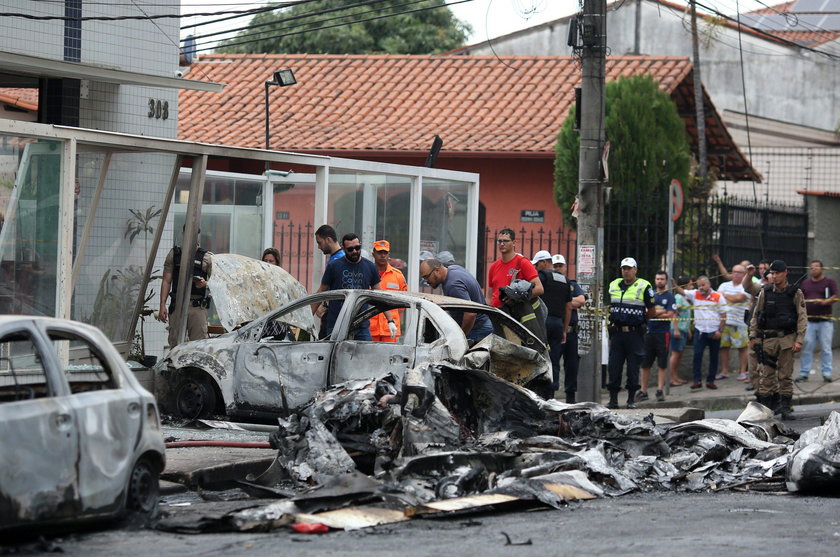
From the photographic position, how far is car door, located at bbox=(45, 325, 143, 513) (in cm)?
705

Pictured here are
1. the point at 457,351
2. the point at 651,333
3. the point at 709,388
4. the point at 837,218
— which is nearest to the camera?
the point at 457,351

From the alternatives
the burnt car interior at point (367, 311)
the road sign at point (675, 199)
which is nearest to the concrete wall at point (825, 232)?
the road sign at point (675, 199)

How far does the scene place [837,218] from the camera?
2606 centimetres

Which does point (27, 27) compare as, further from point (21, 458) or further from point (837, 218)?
point (837, 218)

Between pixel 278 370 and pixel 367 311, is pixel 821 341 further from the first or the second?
pixel 278 370

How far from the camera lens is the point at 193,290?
14125mm

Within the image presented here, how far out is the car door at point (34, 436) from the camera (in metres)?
6.55

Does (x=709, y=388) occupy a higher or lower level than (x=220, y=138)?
lower

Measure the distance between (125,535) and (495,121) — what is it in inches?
847

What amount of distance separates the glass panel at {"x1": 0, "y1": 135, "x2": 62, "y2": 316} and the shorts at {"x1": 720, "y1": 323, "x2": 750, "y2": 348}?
434 inches

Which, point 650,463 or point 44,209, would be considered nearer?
point 650,463

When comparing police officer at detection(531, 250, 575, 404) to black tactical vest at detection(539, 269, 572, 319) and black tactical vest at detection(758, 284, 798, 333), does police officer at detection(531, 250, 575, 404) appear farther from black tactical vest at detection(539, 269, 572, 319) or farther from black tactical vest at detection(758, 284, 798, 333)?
black tactical vest at detection(758, 284, 798, 333)

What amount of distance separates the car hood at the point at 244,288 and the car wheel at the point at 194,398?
3.07 feet

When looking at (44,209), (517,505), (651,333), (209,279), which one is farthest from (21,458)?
(651,333)
